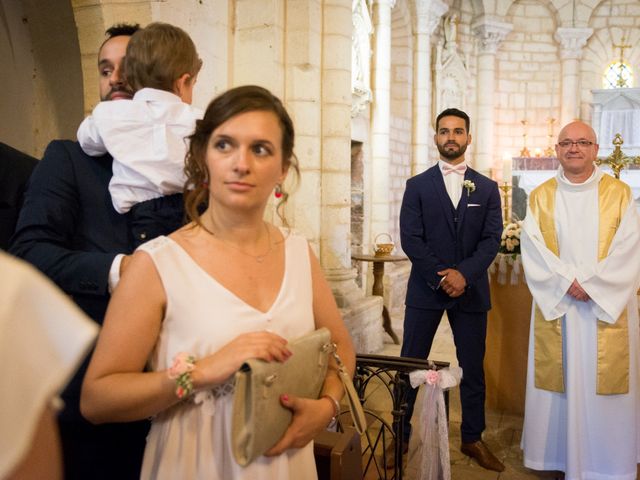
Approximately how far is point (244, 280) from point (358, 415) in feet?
1.53

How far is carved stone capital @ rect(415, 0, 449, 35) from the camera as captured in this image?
9203 mm

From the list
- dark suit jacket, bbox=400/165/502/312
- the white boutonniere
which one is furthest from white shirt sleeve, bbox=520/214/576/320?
the white boutonniere

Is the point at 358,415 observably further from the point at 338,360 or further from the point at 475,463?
the point at 475,463

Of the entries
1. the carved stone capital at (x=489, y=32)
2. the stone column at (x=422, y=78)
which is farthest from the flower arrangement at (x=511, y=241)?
the carved stone capital at (x=489, y=32)

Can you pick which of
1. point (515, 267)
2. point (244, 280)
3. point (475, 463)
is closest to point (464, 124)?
point (515, 267)

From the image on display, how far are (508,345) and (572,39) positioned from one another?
1041 centimetres

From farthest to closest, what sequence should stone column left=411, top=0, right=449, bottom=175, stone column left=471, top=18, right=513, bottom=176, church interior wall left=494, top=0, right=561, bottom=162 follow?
church interior wall left=494, top=0, right=561, bottom=162, stone column left=471, top=18, right=513, bottom=176, stone column left=411, top=0, right=449, bottom=175

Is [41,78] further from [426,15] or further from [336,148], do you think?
[426,15]

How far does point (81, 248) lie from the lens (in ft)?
4.77

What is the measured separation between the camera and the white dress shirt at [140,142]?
1366mm

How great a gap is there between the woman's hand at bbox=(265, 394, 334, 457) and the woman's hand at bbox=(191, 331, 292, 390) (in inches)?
4.9

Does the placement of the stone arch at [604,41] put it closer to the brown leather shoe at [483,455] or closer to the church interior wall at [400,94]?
the church interior wall at [400,94]

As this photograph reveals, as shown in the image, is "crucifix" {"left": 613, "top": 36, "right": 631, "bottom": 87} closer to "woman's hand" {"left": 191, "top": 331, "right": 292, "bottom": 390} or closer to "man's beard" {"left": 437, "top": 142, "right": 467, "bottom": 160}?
"man's beard" {"left": 437, "top": 142, "right": 467, "bottom": 160}

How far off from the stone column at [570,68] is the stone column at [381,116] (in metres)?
5.97
